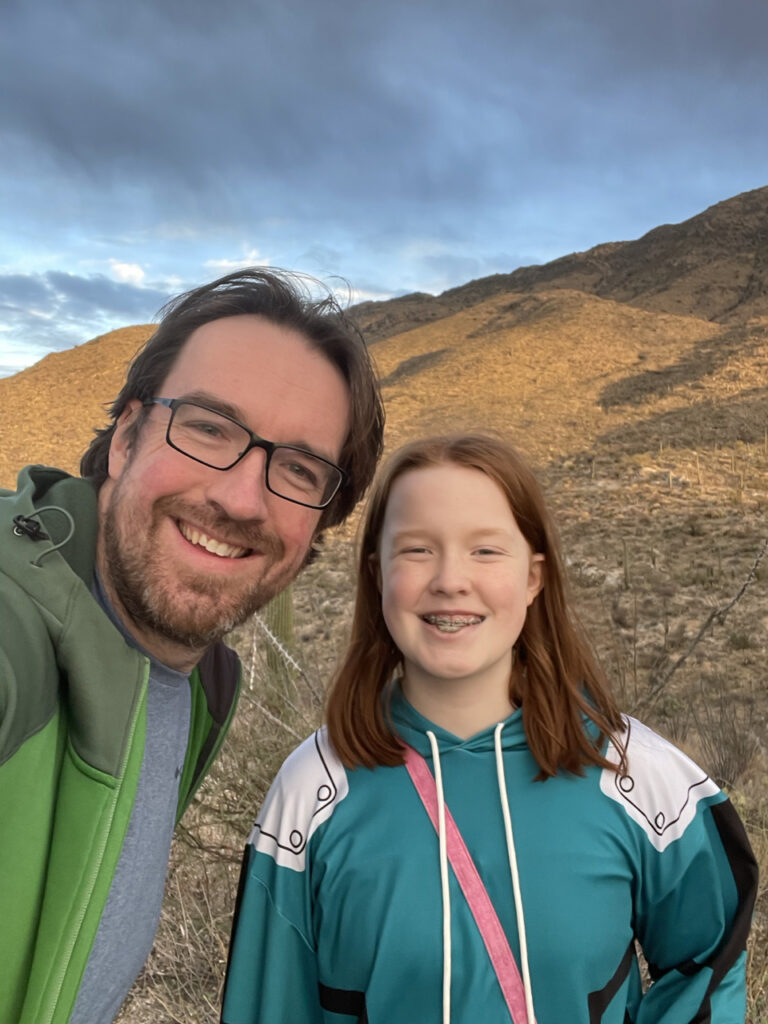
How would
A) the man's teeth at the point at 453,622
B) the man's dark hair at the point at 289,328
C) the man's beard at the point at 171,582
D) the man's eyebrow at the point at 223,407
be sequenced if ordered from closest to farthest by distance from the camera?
the man's teeth at the point at 453,622, the man's beard at the point at 171,582, the man's eyebrow at the point at 223,407, the man's dark hair at the point at 289,328

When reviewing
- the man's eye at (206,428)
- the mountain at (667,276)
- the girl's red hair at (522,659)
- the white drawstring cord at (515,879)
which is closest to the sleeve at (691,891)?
the girl's red hair at (522,659)

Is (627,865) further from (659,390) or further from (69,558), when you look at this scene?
(659,390)

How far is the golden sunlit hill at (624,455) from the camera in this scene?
12.7ft

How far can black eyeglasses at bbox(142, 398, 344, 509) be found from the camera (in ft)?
6.40

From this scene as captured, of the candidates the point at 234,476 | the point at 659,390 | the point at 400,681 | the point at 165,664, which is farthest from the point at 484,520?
the point at 659,390

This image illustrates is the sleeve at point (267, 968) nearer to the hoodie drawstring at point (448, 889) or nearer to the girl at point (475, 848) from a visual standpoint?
the girl at point (475, 848)

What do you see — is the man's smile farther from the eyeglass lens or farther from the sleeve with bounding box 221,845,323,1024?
the sleeve with bounding box 221,845,323,1024

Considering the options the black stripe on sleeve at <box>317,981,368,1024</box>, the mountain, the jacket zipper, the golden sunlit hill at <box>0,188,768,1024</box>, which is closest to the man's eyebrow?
the golden sunlit hill at <box>0,188,768,1024</box>

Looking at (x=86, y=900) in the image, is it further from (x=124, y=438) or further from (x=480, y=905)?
(x=124, y=438)

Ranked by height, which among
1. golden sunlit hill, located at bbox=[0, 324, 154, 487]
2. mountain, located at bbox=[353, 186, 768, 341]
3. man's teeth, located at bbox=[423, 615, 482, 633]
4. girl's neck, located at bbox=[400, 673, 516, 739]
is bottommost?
girl's neck, located at bbox=[400, 673, 516, 739]

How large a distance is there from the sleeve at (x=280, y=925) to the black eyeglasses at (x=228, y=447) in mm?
837

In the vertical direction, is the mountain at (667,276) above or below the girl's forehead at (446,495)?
above

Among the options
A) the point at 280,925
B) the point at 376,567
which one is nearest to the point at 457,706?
the point at 376,567

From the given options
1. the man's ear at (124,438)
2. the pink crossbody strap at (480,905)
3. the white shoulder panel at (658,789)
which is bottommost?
the pink crossbody strap at (480,905)
